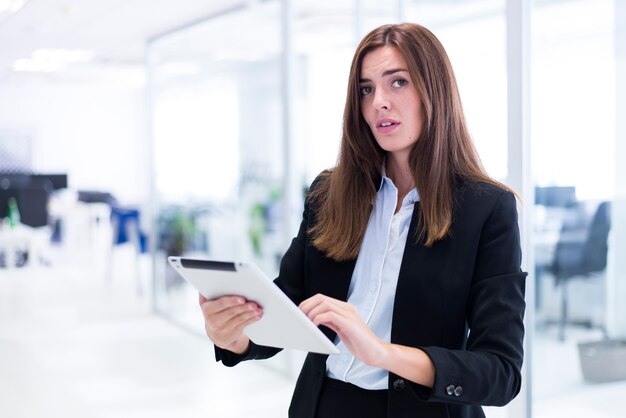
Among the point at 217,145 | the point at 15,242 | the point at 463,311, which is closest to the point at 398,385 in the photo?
the point at 463,311

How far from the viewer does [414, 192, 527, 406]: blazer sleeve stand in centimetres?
125

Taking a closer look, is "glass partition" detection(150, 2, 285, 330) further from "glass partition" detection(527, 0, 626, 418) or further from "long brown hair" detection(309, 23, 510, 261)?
"long brown hair" detection(309, 23, 510, 261)

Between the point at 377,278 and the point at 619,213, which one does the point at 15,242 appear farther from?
the point at 377,278

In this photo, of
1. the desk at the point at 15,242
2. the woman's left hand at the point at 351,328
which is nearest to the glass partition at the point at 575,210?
the woman's left hand at the point at 351,328

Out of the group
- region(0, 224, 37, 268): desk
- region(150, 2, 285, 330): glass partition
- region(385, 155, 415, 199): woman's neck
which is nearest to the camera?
region(385, 155, 415, 199): woman's neck

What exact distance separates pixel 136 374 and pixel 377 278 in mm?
4265

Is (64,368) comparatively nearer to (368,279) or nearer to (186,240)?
(186,240)

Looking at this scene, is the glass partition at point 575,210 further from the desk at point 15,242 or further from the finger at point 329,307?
the desk at point 15,242

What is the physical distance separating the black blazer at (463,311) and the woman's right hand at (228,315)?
0.20 meters

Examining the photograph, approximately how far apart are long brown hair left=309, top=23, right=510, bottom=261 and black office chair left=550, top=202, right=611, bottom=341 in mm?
1569

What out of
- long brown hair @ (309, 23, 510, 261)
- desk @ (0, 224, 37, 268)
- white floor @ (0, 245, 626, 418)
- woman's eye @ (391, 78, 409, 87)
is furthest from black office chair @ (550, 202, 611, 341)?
desk @ (0, 224, 37, 268)

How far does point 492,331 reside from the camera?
4.28 feet

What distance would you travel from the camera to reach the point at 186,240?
706 centimetres

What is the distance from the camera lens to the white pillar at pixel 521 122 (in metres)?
3.05
